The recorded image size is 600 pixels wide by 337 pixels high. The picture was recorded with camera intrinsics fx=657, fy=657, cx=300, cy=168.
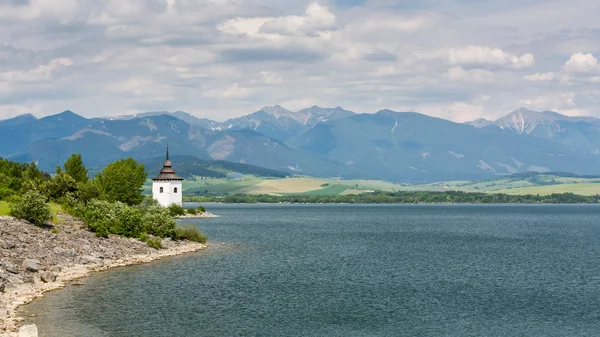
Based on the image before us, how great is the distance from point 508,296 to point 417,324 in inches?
613

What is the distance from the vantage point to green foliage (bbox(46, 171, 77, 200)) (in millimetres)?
112438

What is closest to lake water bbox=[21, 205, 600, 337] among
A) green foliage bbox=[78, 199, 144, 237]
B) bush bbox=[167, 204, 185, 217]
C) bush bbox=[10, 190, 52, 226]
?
green foliage bbox=[78, 199, 144, 237]

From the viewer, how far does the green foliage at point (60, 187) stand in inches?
4427

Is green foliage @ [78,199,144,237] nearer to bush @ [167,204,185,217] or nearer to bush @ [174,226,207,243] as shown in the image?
bush @ [174,226,207,243]

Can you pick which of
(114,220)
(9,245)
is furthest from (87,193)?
(9,245)

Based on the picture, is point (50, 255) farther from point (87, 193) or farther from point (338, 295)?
point (87, 193)

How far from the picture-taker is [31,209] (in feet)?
271

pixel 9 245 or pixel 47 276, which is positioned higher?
pixel 9 245

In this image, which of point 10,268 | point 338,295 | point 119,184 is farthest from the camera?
point 119,184

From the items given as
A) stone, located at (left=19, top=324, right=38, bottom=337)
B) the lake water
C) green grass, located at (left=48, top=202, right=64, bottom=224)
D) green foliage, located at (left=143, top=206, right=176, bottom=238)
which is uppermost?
green grass, located at (left=48, top=202, right=64, bottom=224)

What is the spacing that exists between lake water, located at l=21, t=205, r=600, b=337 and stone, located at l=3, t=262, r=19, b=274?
5254 millimetres

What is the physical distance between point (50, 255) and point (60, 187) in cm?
4614

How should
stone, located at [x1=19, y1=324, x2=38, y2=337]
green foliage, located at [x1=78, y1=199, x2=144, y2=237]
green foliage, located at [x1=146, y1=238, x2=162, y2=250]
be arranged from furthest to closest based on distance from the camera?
green foliage, located at [x1=78, y1=199, x2=144, y2=237]
green foliage, located at [x1=146, y1=238, x2=162, y2=250]
stone, located at [x1=19, y1=324, x2=38, y2=337]

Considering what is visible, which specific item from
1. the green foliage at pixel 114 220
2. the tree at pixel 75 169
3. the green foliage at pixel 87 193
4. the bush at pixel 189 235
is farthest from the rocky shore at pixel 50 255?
the tree at pixel 75 169
